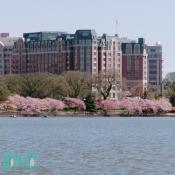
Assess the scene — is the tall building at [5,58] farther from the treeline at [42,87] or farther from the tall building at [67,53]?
the treeline at [42,87]

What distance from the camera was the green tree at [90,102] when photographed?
106m

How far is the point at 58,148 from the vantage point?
133 feet

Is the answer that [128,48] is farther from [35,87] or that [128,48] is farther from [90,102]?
[90,102]

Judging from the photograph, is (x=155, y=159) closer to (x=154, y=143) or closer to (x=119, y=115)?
(x=154, y=143)

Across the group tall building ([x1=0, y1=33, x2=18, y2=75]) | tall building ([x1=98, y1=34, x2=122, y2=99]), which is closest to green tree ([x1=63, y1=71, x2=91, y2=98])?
tall building ([x1=98, y1=34, x2=122, y2=99])

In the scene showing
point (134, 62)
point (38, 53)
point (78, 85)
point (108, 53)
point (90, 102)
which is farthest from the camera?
point (134, 62)

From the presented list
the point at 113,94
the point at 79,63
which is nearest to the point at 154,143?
the point at 113,94

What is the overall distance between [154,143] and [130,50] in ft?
447

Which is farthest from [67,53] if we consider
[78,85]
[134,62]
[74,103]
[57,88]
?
[74,103]

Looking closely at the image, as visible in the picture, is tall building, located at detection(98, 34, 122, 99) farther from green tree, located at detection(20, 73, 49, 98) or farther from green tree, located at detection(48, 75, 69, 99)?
green tree, located at detection(20, 73, 49, 98)

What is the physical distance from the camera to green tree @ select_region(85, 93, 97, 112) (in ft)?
349

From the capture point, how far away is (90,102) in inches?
4205

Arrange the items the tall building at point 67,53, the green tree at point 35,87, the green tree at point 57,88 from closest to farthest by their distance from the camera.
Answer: the green tree at point 57,88, the green tree at point 35,87, the tall building at point 67,53

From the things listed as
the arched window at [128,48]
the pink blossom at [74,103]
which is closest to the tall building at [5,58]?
the arched window at [128,48]
